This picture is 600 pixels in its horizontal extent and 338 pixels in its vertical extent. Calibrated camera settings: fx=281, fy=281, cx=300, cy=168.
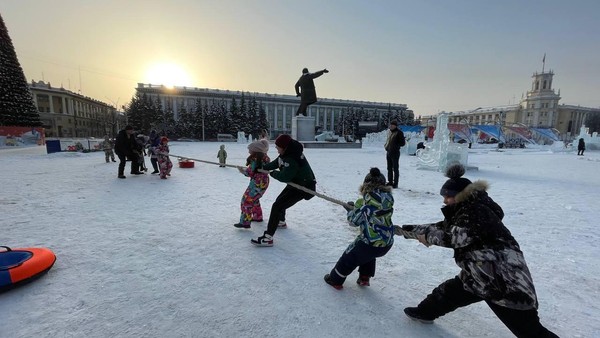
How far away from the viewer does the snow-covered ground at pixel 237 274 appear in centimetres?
231

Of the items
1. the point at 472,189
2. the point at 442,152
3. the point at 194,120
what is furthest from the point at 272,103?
the point at 472,189

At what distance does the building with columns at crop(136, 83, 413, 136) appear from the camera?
259ft

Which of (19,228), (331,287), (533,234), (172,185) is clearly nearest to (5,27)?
(172,185)

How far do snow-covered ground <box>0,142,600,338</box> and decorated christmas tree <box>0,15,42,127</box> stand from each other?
27738 mm

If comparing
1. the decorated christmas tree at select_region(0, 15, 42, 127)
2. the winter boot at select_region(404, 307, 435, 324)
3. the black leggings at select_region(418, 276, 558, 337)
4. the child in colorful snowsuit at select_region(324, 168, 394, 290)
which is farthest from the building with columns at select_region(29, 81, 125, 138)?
the black leggings at select_region(418, 276, 558, 337)

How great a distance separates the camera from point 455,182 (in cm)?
202

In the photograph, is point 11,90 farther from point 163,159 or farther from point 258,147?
point 258,147

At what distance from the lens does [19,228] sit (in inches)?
173

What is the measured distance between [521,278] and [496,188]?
8.01 metres

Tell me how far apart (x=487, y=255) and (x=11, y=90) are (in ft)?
121

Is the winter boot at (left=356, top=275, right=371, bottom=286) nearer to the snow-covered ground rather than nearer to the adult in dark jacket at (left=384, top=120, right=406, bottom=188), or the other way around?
the snow-covered ground

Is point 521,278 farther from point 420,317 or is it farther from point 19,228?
point 19,228

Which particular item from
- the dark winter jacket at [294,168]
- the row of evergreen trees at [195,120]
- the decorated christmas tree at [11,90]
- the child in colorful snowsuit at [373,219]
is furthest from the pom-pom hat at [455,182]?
the row of evergreen trees at [195,120]

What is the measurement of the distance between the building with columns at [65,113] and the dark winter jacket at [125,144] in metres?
56.6
